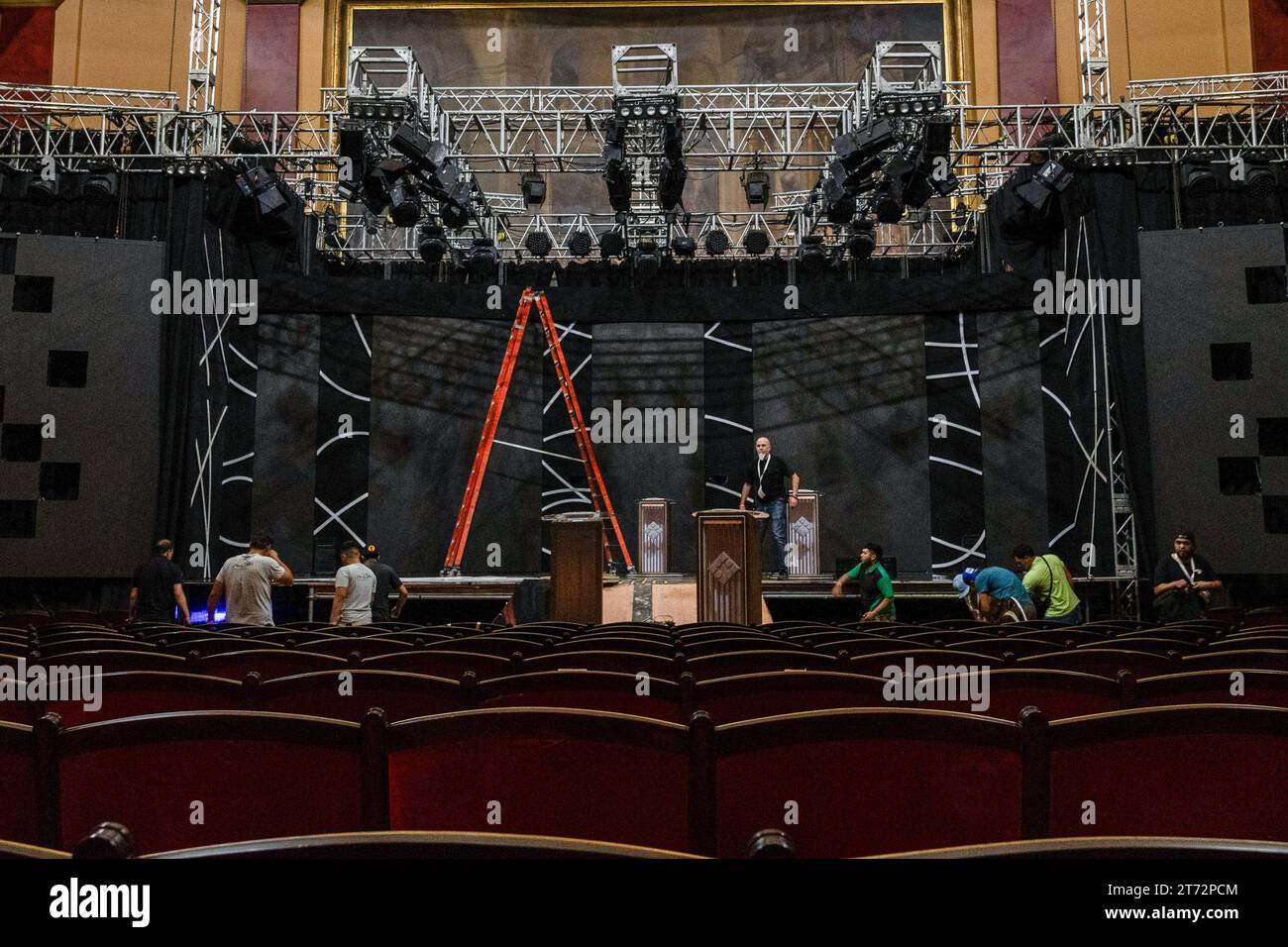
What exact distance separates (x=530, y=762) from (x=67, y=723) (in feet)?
6.04

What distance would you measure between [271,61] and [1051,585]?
51.7 feet

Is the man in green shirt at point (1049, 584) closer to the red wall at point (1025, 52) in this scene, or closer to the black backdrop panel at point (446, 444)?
the black backdrop panel at point (446, 444)

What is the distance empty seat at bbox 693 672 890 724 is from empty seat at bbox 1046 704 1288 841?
2.50ft

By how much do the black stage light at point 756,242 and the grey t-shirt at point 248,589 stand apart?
942cm

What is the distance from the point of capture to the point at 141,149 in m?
12.4

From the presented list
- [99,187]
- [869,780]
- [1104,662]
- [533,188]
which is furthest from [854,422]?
[869,780]

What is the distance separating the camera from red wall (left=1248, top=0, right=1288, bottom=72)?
15.2 metres

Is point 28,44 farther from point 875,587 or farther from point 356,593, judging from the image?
point 875,587

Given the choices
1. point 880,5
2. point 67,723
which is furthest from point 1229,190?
point 67,723

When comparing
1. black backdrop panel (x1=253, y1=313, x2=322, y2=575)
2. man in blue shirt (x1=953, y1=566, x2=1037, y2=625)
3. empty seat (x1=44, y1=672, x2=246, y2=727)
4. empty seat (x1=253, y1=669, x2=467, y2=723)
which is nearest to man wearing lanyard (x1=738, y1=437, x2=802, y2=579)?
man in blue shirt (x1=953, y1=566, x2=1037, y2=625)

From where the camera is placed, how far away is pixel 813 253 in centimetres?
1462

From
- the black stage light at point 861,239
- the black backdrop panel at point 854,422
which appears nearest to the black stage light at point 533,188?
the black backdrop panel at point 854,422

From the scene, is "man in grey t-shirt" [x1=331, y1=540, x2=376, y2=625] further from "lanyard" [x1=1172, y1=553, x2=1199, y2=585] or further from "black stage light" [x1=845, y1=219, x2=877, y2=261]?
"black stage light" [x1=845, y1=219, x2=877, y2=261]
